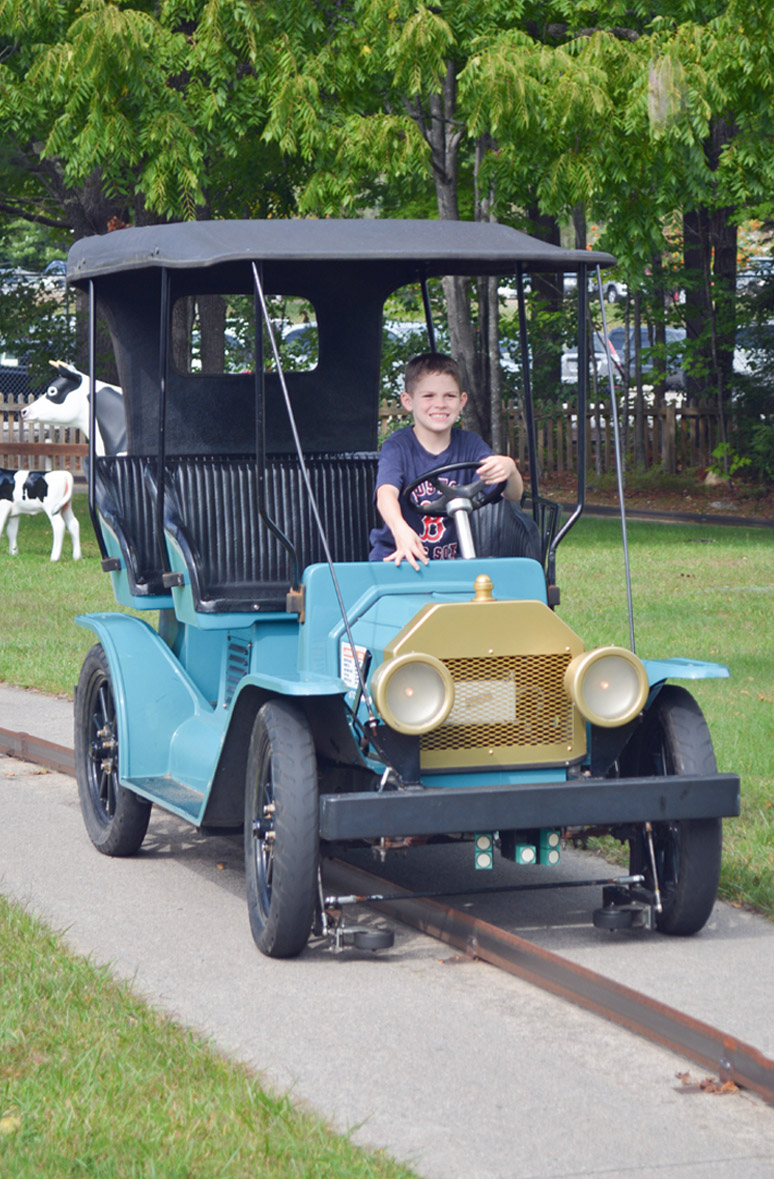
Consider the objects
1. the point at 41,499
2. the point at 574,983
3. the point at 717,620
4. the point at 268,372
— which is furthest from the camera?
the point at 41,499

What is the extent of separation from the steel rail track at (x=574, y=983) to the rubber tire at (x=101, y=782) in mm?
823

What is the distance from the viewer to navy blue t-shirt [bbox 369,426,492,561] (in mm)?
5875

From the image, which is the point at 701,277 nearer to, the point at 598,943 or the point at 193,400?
the point at 193,400

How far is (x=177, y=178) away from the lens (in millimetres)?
18141

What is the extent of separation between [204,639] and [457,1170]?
3375mm

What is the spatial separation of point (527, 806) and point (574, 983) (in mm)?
510

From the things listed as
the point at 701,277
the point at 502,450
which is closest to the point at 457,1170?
the point at 502,450

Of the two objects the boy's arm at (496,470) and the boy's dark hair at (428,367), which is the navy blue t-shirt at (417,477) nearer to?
the boy's arm at (496,470)

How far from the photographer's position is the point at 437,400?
5.93 m

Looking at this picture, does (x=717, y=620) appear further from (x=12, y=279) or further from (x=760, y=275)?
(x=12, y=279)

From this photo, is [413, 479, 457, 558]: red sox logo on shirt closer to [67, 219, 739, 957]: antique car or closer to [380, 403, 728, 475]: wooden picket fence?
[67, 219, 739, 957]: antique car

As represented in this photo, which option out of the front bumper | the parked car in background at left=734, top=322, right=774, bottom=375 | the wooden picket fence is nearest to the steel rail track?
the front bumper

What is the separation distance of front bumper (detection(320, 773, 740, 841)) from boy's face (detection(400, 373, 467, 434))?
1584 millimetres

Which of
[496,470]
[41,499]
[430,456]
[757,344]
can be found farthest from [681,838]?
[757,344]
